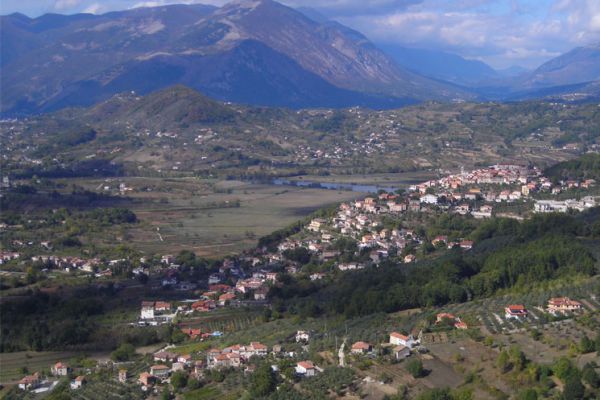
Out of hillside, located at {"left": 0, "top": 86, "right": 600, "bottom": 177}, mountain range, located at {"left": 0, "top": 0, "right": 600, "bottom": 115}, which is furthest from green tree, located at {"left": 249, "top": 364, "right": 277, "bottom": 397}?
mountain range, located at {"left": 0, "top": 0, "right": 600, "bottom": 115}

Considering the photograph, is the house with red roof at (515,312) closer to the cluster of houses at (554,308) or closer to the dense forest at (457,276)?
the cluster of houses at (554,308)

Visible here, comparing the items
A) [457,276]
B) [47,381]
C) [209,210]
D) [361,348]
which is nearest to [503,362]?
[361,348]

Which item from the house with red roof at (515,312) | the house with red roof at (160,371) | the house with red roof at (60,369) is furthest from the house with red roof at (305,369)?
the house with red roof at (60,369)

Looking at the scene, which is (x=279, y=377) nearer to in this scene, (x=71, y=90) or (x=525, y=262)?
(x=525, y=262)

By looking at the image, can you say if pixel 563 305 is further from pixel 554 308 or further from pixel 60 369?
pixel 60 369

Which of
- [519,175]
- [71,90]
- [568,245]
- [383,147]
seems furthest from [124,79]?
[568,245]

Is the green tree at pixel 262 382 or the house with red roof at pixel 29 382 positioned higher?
the green tree at pixel 262 382
